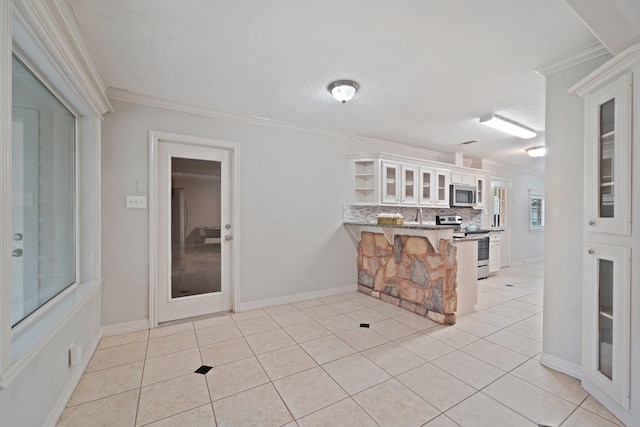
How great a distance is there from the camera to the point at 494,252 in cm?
557

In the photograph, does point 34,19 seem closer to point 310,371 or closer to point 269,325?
point 310,371

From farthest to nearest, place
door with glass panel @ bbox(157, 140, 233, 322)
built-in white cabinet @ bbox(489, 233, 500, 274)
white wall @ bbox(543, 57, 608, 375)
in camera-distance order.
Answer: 1. built-in white cabinet @ bbox(489, 233, 500, 274)
2. door with glass panel @ bbox(157, 140, 233, 322)
3. white wall @ bbox(543, 57, 608, 375)

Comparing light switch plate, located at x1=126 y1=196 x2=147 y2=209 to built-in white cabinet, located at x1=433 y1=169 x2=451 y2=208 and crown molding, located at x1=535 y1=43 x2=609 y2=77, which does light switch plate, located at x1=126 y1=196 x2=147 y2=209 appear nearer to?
crown molding, located at x1=535 y1=43 x2=609 y2=77

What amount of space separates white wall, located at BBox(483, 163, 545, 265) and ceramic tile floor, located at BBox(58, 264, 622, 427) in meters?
4.01

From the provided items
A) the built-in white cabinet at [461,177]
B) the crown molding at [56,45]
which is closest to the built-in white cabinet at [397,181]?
the built-in white cabinet at [461,177]

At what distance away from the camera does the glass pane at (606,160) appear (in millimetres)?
1738

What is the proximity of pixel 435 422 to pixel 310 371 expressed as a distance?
923 millimetres

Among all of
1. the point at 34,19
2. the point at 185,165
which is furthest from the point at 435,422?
the point at 185,165

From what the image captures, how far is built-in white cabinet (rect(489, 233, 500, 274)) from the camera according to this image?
215 inches

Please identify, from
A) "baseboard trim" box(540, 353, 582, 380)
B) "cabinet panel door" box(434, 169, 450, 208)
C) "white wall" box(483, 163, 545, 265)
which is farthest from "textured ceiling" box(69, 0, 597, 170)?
"white wall" box(483, 163, 545, 265)

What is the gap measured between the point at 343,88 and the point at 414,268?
89.6 inches

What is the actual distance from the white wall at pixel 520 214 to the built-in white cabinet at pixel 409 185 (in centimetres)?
259

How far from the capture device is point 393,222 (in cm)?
373

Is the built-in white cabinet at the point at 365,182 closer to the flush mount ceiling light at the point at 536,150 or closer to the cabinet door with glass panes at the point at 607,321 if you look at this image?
the cabinet door with glass panes at the point at 607,321
